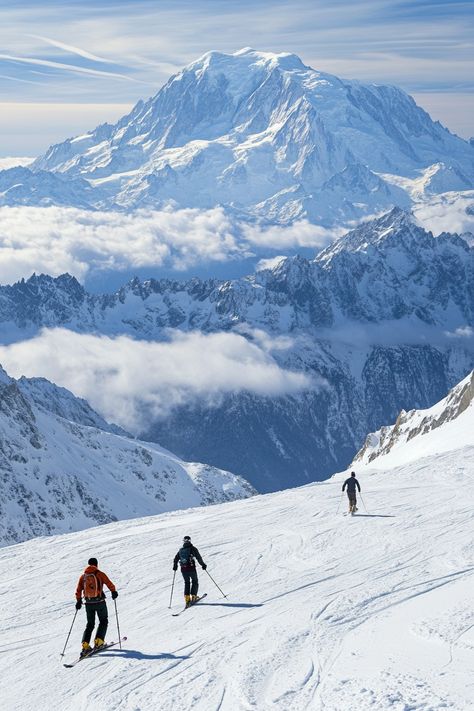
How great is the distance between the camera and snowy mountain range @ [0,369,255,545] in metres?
120

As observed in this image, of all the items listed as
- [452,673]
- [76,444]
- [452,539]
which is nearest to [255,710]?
[452,673]

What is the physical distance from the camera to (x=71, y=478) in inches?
5226

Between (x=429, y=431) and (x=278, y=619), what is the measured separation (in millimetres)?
85389

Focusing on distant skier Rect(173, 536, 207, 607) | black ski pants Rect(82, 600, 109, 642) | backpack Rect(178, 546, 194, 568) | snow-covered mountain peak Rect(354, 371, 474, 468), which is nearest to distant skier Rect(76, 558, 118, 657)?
black ski pants Rect(82, 600, 109, 642)

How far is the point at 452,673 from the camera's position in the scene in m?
17.4

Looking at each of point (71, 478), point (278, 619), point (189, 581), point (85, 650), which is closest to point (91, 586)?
point (85, 650)

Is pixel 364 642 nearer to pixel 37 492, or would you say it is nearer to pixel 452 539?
pixel 452 539

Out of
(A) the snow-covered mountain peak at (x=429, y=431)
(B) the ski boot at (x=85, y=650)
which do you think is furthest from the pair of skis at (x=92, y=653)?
(A) the snow-covered mountain peak at (x=429, y=431)

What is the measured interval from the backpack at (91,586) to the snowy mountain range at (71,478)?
91.1 m

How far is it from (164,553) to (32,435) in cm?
10343

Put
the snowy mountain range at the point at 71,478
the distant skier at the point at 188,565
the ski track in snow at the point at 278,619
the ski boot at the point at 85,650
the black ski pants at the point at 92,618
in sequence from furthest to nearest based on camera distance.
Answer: the snowy mountain range at the point at 71,478, the distant skier at the point at 188,565, the black ski pants at the point at 92,618, the ski boot at the point at 85,650, the ski track in snow at the point at 278,619

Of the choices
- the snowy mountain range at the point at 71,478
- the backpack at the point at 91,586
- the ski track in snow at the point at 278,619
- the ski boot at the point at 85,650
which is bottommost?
the snowy mountain range at the point at 71,478

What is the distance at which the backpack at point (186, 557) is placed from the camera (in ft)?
84.0

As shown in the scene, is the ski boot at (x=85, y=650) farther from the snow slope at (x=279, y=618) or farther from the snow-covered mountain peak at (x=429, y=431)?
the snow-covered mountain peak at (x=429, y=431)
